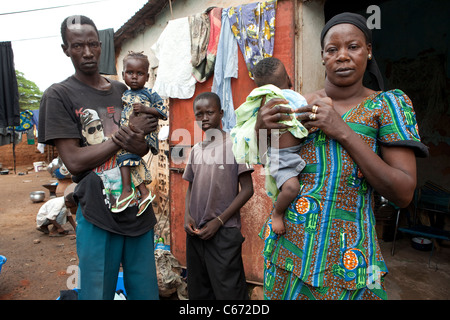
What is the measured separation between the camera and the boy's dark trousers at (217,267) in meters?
2.20

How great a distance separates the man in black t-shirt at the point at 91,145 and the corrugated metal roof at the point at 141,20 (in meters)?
4.23

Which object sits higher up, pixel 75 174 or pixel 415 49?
pixel 415 49

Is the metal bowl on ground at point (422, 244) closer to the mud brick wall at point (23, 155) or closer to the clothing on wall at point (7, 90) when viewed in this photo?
the clothing on wall at point (7, 90)

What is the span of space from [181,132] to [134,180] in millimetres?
2184

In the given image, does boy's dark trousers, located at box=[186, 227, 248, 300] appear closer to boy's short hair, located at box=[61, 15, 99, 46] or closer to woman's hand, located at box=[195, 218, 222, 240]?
woman's hand, located at box=[195, 218, 222, 240]

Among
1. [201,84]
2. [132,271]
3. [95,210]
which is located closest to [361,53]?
[95,210]

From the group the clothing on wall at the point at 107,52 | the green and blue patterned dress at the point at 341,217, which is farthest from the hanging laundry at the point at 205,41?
the clothing on wall at the point at 107,52

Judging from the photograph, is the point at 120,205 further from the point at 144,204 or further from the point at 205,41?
Result: the point at 205,41

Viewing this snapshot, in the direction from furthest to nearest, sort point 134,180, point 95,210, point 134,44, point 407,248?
point 134,44, point 407,248, point 134,180, point 95,210

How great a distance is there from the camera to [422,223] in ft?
17.1

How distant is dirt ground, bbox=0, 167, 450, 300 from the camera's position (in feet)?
11.8

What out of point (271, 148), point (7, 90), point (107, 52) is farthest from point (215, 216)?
point (107, 52)

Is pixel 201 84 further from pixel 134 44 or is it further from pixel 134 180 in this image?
pixel 134 44

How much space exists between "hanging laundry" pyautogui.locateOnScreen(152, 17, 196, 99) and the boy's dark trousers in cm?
207
